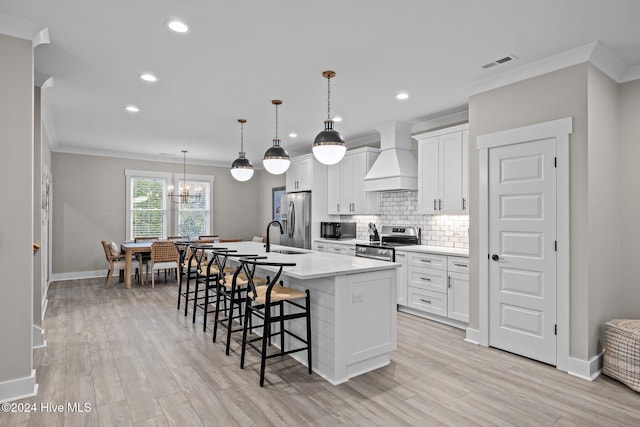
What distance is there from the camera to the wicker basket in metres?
2.73

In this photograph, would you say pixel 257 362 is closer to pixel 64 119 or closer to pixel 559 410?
pixel 559 410

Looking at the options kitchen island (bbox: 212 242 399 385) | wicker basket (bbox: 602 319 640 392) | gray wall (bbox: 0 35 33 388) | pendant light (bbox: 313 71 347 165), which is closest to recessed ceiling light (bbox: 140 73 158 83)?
gray wall (bbox: 0 35 33 388)

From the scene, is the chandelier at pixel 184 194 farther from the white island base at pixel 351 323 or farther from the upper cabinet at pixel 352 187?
the white island base at pixel 351 323

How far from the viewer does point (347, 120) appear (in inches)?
203

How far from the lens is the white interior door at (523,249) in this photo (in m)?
3.14

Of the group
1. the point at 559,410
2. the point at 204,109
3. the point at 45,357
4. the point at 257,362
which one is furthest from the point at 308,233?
the point at 559,410

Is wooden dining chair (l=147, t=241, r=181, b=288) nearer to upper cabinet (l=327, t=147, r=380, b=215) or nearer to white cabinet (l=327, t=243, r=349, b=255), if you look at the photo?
white cabinet (l=327, t=243, r=349, b=255)

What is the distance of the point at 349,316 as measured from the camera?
2.86m

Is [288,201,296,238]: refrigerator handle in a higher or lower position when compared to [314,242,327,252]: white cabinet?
higher

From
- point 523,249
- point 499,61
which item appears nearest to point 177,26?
point 499,61

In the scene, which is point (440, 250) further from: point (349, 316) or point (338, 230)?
point (338, 230)

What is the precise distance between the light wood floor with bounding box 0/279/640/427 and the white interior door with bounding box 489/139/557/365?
0.25 meters

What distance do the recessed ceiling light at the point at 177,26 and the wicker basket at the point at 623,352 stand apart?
4.18 meters

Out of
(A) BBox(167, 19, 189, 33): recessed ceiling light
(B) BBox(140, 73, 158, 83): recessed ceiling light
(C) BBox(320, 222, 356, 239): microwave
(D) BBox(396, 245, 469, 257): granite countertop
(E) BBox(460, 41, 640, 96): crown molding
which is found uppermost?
(B) BBox(140, 73, 158, 83): recessed ceiling light
